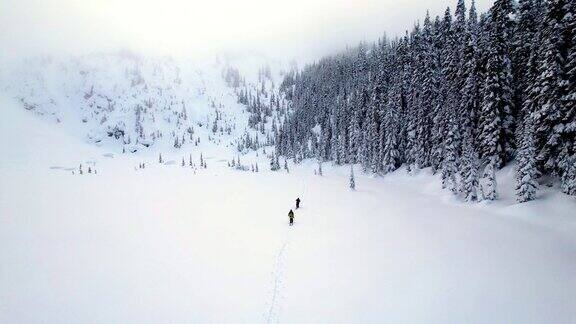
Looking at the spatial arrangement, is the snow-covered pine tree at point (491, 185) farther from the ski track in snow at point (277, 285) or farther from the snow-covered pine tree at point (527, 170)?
the ski track in snow at point (277, 285)

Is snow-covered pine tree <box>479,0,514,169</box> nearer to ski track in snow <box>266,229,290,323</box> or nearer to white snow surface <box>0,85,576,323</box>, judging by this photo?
white snow surface <box>0,85,576,323</box>

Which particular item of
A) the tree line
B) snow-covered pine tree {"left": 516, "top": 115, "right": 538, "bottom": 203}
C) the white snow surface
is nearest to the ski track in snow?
the white snow surface

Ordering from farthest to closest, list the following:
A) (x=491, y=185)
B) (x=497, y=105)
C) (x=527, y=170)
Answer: (x=497, y=105)
(x=491, y=185)
(x=527, y=170)

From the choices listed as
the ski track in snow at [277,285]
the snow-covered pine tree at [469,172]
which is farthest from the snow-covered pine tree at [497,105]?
the ski track in snow at [277,285]

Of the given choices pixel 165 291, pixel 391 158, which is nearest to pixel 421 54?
pixel 391 158

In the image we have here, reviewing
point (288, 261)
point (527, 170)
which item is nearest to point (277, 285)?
point (288, 261)

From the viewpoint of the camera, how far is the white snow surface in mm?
15367

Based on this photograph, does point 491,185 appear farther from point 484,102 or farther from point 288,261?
point 288,261

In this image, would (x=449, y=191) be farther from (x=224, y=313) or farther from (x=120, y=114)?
(x=120, y=114)

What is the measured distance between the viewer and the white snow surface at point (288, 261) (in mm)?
15367

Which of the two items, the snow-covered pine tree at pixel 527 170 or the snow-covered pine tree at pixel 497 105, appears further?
the snow-covered pine tree at pixel 497 105

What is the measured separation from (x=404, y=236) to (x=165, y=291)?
1814cm

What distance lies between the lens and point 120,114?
195750mm

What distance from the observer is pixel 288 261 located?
2184 centimetres
